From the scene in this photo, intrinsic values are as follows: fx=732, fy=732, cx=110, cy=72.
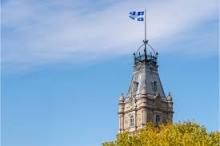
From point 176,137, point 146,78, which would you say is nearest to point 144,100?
point 146,78

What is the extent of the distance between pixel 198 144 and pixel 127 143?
9701mm

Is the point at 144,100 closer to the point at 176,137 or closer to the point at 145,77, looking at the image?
the point at 145,77

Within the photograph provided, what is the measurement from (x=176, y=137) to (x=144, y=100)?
253ft

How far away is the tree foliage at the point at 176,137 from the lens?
2413 inches

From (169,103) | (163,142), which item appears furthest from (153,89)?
(163,142)

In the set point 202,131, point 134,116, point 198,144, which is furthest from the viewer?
point 134,116

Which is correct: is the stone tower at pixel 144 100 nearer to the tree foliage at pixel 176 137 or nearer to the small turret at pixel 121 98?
the small turret at pixel 121 98

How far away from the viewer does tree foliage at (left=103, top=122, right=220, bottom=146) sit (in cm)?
6128

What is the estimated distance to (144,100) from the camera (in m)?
139

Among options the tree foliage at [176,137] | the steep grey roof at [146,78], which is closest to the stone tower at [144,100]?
the steep grey roof at [146,78]

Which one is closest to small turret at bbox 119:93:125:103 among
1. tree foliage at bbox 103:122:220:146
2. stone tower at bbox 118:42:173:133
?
stone tower at bbox 118:42:173:133

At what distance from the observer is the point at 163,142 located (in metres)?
61.2

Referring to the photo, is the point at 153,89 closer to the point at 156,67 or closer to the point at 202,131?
the point at 156,67

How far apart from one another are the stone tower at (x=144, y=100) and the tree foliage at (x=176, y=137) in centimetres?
6741
